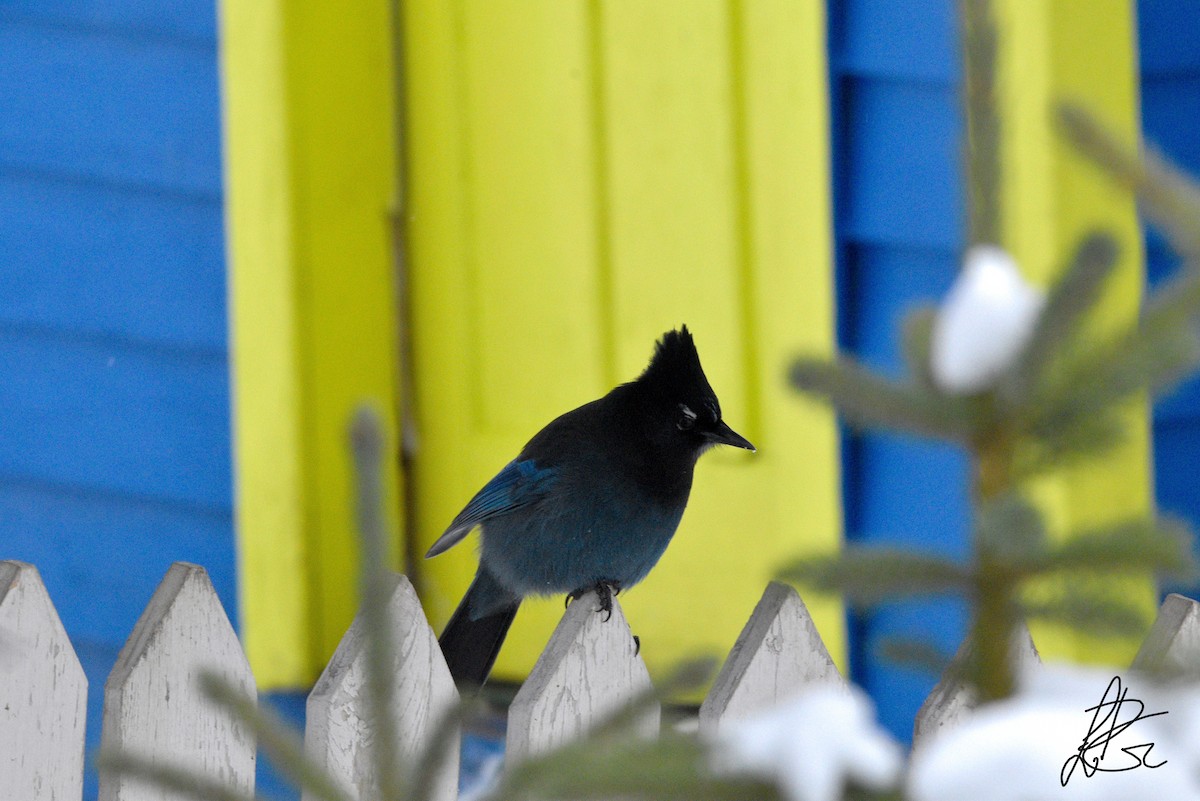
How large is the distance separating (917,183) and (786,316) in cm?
30

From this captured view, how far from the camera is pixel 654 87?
101 inches

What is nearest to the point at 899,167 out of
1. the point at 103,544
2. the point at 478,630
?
the point at 478,630

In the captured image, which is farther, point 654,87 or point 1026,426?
point 654,87

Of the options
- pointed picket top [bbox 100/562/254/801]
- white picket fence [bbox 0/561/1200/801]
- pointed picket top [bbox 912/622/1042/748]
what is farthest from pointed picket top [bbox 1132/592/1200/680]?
pointed picket top [bbox 100/562/254/801]

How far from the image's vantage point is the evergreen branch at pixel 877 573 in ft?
2.12

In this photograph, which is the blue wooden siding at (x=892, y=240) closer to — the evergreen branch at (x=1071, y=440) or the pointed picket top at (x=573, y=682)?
the pointed picket top at (x=573, y=682)

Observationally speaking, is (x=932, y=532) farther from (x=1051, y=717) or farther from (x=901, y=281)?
(x=1051, y=717)

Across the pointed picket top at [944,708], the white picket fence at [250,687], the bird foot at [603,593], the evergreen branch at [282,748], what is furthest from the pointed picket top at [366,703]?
the evergreen branch at [282,748]

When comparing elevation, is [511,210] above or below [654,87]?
below

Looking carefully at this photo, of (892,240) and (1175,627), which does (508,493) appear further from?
(1175,627)

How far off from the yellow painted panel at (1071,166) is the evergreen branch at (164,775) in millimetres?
1529

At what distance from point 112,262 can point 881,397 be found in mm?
2479

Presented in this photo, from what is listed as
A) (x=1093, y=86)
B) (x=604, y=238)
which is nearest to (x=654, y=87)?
(x=604, y=238)

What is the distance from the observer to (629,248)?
2633 mm
